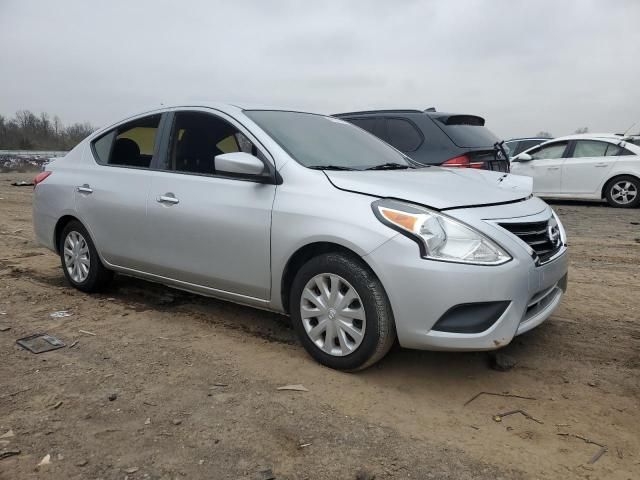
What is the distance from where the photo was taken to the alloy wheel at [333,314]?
10.4 ft

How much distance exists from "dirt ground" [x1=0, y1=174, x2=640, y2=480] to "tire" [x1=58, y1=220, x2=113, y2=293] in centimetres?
40

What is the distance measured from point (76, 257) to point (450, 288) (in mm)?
3635

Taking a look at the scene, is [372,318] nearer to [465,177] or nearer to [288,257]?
[288,257]

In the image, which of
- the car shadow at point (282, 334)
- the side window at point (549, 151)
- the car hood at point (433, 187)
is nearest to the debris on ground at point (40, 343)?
the car shadow at point (282, 334)

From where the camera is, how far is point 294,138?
12.6 ft

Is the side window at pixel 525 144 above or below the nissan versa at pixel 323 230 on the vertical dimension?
above

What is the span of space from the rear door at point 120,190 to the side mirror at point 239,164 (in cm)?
107

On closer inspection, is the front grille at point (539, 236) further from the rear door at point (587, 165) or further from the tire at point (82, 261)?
the rear door at point (587, 165)

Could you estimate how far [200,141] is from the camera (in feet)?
13.8

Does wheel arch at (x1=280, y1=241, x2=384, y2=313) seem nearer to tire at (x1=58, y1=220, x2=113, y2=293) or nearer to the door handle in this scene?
the door handle

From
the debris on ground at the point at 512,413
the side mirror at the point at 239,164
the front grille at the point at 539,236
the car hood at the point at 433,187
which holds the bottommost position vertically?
the debris on ground at the point at 512,413

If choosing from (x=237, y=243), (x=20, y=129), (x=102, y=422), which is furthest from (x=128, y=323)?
(x=20, y=129)

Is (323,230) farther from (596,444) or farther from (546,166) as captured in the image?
(546,166)

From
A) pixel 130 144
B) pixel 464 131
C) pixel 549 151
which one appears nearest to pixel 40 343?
pixel 130 144
